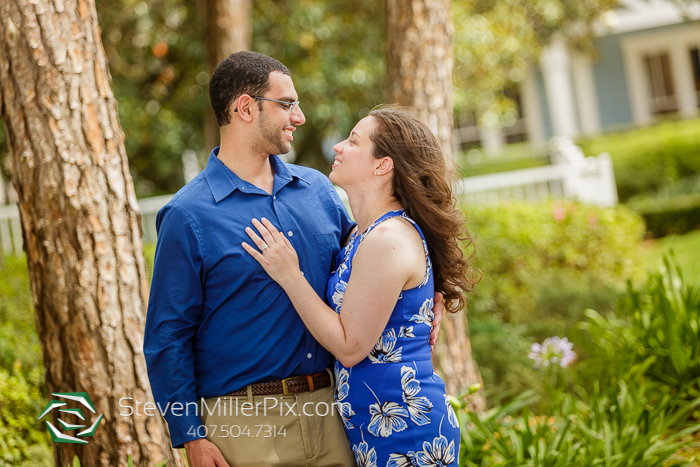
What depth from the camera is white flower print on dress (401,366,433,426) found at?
7.49ft

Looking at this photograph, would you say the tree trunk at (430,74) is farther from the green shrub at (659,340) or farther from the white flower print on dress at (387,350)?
the white flower print on dress at (387,350)

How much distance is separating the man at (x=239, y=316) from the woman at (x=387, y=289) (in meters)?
0.09

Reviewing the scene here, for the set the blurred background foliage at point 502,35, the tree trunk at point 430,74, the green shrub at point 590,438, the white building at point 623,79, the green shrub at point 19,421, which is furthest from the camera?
the white building at point 623,79

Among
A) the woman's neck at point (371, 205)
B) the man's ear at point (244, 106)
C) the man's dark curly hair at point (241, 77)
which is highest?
the man's dark curly hair at point (241, 77)

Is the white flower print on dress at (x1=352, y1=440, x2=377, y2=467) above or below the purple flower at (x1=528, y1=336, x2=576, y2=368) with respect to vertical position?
above

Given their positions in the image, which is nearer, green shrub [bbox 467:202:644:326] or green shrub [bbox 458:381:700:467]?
green shrub [bbox 458:381:700:467]

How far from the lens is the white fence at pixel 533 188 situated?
8898mm

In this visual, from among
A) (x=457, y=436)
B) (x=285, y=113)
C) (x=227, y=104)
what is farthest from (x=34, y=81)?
(x=457, y=436)

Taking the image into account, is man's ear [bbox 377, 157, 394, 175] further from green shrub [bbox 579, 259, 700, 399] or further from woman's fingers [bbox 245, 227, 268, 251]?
green shrub [bbox 579, 259, 700, 399]

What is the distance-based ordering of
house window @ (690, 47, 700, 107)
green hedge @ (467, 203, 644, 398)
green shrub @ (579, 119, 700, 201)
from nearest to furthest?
green hedge @ (467, 203, 644, 398)
green shrub @ (579, 119, 700, 201)
house window @ (690, 47, 700, 107)

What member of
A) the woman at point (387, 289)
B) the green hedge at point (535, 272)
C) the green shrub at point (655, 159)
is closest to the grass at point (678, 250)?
the green hedge at point (535, 272)

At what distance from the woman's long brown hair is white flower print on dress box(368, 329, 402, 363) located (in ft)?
1.27

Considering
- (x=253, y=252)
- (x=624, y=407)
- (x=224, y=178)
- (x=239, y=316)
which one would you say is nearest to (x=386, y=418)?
(x=239, y=316)

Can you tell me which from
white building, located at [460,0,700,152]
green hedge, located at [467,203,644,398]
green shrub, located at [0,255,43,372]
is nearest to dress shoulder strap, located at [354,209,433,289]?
green hedge, located at [467,203,644,398]
